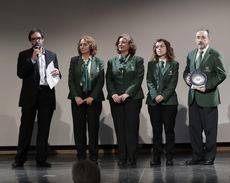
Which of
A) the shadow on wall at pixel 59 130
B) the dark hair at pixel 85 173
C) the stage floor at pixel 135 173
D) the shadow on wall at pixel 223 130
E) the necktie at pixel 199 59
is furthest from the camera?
the shadow on wall at pixel 59 130

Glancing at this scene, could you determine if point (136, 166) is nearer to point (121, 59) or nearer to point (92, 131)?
point (92, 131)

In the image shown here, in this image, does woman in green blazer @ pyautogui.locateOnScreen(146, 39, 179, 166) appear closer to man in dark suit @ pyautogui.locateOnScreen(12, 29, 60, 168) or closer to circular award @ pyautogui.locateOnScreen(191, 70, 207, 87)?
circular award @ pyautogui.locateOnScreen(191, 70, 207, 87)

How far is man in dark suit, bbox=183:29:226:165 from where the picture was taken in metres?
5.18

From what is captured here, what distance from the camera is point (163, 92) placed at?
5246mm

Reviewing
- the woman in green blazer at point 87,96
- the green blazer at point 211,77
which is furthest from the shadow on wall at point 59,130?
the green blazer at point 211,77

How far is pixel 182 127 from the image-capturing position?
661 cm

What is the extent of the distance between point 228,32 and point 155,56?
162 centimetres


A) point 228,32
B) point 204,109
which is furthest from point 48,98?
point 228,32

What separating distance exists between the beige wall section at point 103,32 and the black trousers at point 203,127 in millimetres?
1322

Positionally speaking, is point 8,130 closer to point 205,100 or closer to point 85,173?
point 205,100

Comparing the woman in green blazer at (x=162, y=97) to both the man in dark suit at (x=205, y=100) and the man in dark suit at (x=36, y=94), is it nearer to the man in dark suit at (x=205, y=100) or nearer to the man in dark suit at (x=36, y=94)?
the man in dark suit at (x=205, y=100)

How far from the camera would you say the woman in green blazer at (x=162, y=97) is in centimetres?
521

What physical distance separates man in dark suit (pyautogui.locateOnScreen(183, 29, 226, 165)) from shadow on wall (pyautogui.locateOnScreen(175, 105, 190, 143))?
128 cm

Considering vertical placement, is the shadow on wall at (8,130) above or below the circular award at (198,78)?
below
